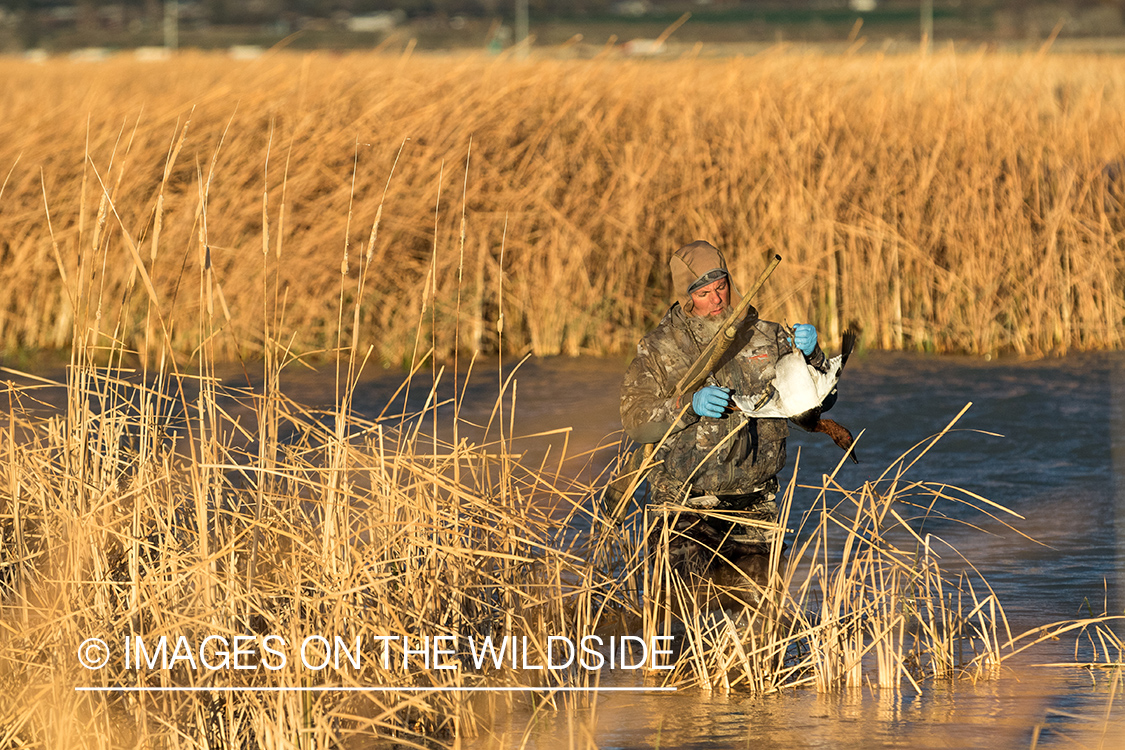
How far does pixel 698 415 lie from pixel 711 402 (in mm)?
300

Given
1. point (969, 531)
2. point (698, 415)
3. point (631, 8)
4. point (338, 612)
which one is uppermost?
point (631, 8)

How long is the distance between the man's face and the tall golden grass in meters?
6.09

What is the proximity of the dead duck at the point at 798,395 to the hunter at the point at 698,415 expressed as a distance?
0.36 feet

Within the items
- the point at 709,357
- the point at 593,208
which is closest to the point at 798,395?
the point at 709,357

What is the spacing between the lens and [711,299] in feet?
16.4

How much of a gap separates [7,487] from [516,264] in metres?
6.63

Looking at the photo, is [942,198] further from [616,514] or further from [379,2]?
[379,2]

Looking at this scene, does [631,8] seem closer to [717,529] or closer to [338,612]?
[717,529]

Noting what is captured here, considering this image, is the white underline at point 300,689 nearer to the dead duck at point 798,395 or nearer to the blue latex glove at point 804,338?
the dead duck at point 798,395

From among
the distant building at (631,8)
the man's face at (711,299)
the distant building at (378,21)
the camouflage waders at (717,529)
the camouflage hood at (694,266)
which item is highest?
the distant building at (631,8)

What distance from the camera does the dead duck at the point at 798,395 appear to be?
4746mm

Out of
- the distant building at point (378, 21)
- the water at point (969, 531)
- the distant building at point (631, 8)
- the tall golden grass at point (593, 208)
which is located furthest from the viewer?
the distant building at point (631, 8)

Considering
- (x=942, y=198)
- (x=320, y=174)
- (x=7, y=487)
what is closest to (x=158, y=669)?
(x=7, y=487)

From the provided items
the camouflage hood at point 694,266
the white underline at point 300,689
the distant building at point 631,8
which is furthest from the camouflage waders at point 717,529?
the distant building at point 631,8
